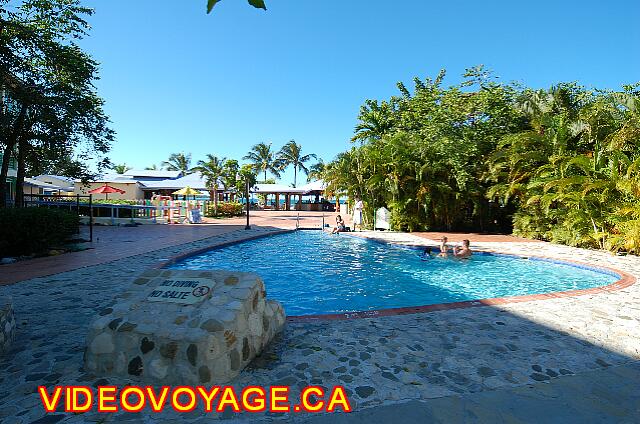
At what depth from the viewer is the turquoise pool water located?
763cm

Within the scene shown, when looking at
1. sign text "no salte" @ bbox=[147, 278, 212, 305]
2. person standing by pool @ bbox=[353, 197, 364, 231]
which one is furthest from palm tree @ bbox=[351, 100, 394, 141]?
sign text "no salte" @ bbox=[147, 278, 212, 305]

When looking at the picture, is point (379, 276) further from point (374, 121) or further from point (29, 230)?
point (374, 121)

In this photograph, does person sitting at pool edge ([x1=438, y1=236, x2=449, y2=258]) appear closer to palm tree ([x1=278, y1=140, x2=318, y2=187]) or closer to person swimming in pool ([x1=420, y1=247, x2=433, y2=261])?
person swimming in pool ([x1=420, y1=247, x2=433, y2=261])

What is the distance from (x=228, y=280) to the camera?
12.4 ft

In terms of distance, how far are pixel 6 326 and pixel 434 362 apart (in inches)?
177

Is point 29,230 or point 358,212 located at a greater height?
point 358,212

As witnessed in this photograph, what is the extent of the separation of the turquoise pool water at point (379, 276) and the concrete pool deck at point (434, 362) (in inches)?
94.4

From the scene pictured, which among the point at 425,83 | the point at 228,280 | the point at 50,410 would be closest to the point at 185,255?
the point at 228,280

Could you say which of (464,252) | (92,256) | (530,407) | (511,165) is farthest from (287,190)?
(530,407)

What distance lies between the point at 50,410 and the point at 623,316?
268 inches

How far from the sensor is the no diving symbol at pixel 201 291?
3.54 meters

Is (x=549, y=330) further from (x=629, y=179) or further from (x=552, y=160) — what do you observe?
(x=552, y=160)

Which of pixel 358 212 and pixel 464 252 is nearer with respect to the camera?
pixel 464 252

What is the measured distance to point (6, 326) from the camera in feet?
12.0
